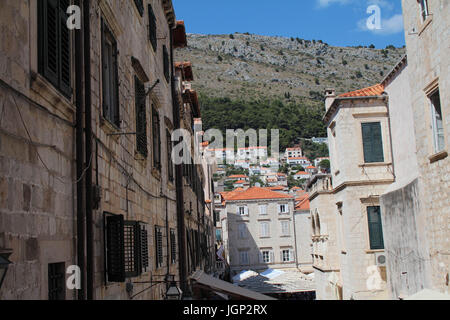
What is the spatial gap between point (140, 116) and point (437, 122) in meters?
7.39

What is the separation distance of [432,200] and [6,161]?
1108cm

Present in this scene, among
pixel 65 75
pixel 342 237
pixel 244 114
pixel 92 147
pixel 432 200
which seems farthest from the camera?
pixel 244 114

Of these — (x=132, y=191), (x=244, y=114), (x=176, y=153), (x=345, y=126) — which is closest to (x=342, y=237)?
(x=345, y=126)

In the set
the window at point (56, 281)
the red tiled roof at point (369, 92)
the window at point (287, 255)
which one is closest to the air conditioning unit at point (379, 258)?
the red tiled roof at point (369, 92)

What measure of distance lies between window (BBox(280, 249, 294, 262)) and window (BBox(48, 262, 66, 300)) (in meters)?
53.2

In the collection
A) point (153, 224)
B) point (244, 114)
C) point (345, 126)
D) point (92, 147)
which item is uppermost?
point (244, 114)

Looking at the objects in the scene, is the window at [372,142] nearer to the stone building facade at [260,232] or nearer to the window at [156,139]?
the window at [156,139]

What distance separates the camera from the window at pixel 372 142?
72.9 ft

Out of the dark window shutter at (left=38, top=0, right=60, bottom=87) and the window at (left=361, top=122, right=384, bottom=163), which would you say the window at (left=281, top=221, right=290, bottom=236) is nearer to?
the window at (left=361, top=122, right=384, bottom=163)

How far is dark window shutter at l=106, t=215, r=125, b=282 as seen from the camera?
6855 millimetres

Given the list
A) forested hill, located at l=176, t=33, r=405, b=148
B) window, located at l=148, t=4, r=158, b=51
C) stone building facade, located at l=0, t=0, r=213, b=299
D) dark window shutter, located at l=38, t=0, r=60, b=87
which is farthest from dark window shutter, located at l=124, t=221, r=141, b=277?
forested hill, located at l=176, t=33, r=405, b=148

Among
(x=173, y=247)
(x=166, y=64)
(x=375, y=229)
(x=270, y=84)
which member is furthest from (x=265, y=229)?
(x=270, y=84)

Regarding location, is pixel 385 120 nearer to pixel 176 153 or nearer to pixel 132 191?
pixel 176 153
